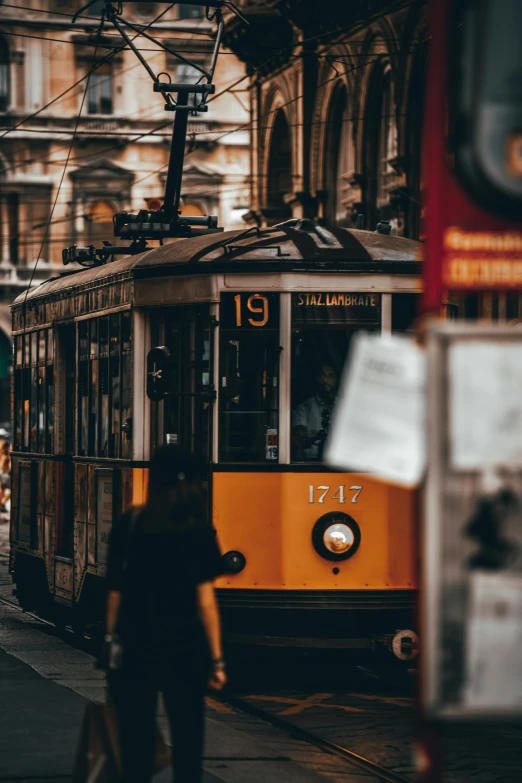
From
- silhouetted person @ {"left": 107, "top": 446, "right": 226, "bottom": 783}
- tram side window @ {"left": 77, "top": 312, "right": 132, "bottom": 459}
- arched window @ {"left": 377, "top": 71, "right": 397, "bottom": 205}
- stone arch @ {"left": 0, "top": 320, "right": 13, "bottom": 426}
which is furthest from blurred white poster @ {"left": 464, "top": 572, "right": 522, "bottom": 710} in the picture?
stone arch @ {"left": 0, "top": 320, "right": 13, "bottom": 426}

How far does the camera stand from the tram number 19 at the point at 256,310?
10.3m

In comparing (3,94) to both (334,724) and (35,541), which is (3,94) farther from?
(334,724)

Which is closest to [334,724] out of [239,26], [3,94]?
[239,26]

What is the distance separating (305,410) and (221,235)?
60.2 inches

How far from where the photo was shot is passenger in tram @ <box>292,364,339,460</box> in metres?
10.2

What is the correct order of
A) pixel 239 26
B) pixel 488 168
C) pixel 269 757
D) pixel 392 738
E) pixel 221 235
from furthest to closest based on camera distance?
pixel 239 26
pixel 221 235
pixel 392 738
pixel 269 757
pixel 488 168

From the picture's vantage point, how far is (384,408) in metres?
3.96

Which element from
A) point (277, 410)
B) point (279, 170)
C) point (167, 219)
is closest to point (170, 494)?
point (277, 410)

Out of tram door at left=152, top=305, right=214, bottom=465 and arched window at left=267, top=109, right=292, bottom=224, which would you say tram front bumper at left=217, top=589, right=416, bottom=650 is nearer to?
tram door at left=152, top=305, right=214, bottom=465

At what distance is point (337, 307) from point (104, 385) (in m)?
2.32

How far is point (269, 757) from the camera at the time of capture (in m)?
8.06

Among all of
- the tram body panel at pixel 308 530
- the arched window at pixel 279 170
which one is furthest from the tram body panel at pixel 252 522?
the arched window at pixel 279 170

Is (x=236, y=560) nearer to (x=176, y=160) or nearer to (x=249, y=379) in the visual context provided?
(x=249, y=379)

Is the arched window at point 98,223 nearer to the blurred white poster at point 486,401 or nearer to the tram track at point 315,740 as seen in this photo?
the tram track at point 315,740
